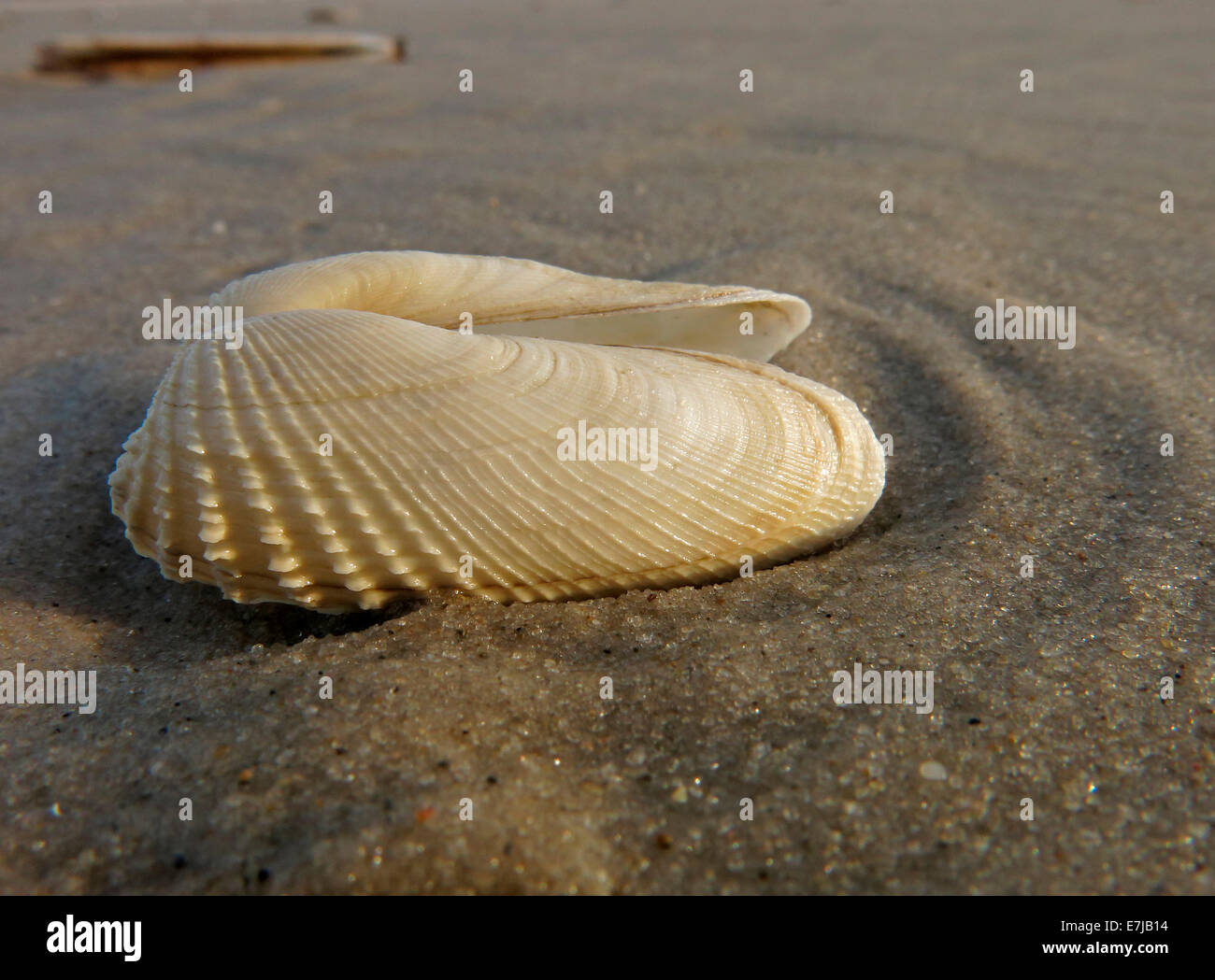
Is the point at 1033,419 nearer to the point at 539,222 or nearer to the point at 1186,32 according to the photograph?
the point at 539,222

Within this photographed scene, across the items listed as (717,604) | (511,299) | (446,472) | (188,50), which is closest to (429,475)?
(446,472)

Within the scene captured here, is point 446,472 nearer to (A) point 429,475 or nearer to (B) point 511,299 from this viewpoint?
(A) point 429,475

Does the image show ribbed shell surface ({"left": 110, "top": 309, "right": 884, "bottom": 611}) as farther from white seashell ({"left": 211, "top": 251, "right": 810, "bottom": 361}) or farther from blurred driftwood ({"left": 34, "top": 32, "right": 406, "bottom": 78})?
blurred driftwood ({"left": 34, "top": 32, "right": 406, "bottom": 78})

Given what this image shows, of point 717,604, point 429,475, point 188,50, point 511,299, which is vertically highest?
point 188,50

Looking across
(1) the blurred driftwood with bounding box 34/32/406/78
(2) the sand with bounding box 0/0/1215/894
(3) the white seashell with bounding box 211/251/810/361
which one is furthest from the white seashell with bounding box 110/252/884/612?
(1) the blurred driftwood with bounding box 34/32/406/78

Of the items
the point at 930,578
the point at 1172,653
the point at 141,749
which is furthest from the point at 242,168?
the point at 1172,653
